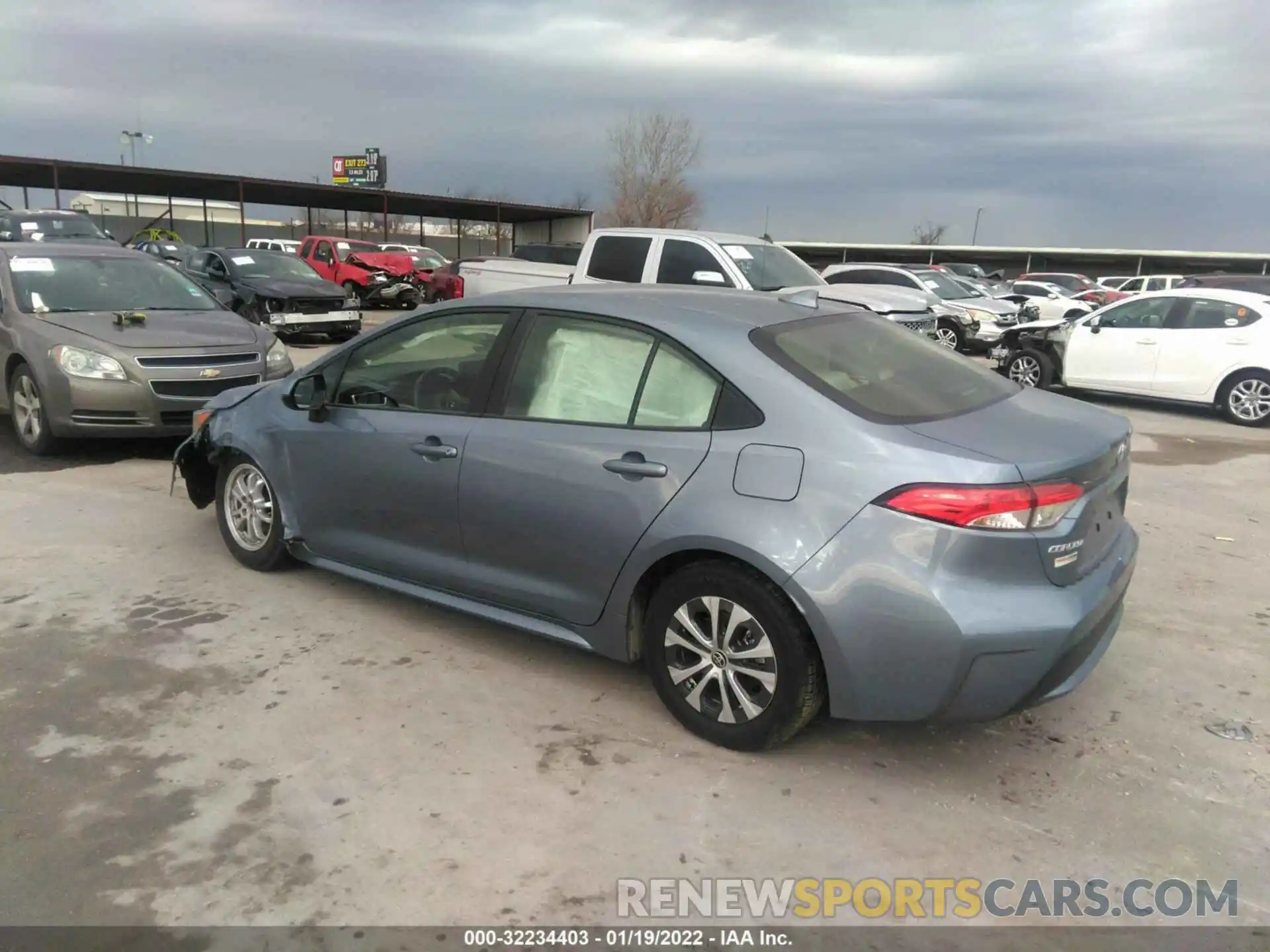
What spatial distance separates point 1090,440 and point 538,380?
6.99 ft

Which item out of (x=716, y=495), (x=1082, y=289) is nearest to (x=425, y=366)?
(x=716, y=495)

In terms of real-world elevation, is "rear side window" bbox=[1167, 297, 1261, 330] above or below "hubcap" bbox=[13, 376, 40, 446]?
above

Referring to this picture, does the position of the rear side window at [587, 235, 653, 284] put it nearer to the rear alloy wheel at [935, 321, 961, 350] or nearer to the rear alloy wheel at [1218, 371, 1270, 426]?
the rear alloy wheel at [1218, 371, 1270, 426]

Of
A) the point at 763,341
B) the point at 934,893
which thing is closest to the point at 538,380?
the point at 763,341

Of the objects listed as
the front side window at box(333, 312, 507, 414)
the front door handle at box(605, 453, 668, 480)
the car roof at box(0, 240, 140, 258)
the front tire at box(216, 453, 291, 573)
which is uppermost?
the car roof at box(0, 240, 140, 258)

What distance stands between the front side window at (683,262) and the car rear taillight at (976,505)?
8273 mm

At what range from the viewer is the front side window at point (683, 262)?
11078 millimetres

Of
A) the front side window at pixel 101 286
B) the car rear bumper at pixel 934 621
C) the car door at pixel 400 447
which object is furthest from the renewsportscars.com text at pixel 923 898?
the front side window at pixel 101 286

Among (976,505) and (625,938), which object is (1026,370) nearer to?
(976,505)

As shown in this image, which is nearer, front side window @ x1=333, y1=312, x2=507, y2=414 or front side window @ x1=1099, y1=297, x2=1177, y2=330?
front side window @ x1=333, y1=312, x2=507, y2=414

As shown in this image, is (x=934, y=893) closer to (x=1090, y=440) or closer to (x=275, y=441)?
(x=1090, y=440)

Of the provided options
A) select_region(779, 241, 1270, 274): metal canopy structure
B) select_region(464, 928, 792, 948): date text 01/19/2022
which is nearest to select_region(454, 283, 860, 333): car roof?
select_region(464, 928, 792, 948): date text 01/19/2022

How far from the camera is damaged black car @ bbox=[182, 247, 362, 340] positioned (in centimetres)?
1552

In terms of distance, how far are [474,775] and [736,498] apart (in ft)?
4.36
